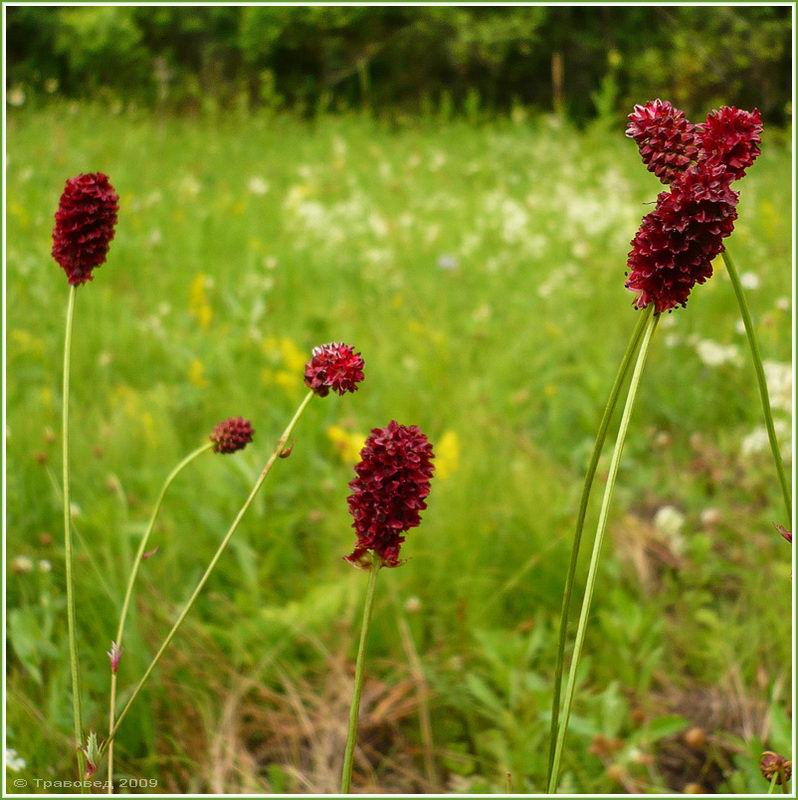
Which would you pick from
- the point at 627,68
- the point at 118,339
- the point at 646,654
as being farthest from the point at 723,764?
the point at 627,68

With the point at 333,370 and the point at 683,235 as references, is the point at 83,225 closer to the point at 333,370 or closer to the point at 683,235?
the point at 333,370

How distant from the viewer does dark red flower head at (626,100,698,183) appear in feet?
2.24

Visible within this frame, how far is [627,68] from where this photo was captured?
1002 cm

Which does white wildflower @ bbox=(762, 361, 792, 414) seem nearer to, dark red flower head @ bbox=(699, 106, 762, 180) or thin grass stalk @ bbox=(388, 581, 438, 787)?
thin grass stalk @ bbox=(388, 581, 438, 787)

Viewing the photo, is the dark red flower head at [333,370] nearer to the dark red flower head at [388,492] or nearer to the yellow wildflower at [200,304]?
the dark red flower head at [388,492]

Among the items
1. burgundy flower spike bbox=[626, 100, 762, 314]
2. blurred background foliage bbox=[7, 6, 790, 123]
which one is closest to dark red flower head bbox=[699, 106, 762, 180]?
burgundy flower spike bbox=[626, 100, 762, 314]

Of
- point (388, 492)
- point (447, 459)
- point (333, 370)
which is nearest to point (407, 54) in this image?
point (447, 459)

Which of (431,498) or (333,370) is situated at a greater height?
(333,370)

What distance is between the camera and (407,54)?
30.9 ft

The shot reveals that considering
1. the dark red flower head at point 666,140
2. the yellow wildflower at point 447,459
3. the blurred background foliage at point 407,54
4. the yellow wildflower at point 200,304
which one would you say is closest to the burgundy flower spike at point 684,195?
the dark red flower head at point 666,140

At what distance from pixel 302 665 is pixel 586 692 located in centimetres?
56

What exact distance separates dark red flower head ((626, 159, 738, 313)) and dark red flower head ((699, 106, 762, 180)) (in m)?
0.03

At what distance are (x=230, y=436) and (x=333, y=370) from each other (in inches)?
9.0

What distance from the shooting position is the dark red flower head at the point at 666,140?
2.24 ft
